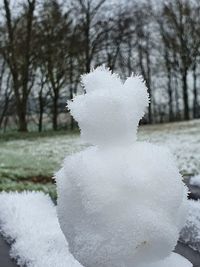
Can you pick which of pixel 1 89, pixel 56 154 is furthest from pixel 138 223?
pixel 1 89

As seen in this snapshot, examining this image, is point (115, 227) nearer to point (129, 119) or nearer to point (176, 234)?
point (176, 234)

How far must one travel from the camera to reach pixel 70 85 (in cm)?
4453

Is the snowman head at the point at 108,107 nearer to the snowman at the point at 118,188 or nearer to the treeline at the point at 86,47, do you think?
the snowman at the point at 118,188

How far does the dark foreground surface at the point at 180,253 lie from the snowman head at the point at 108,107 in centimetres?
231

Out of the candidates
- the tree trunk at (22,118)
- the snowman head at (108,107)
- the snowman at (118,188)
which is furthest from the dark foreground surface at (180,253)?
the tree trunk at (22,118)

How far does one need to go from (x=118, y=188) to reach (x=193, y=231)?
139 inches

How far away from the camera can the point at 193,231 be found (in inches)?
256

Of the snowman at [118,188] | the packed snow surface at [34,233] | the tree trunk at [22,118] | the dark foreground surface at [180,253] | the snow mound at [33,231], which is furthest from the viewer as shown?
the tree trunk at [22,118]

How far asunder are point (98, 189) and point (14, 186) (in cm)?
679

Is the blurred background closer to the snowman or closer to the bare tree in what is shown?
the bare tree

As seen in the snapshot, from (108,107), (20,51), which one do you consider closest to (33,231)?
(108,107)

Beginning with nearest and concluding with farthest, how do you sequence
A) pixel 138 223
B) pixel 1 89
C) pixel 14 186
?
1. pixel 138 223
2. pixel 14 186
3. pixel 1 89

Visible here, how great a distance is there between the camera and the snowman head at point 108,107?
338cm

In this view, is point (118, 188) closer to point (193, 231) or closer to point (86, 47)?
point (193, 231)
